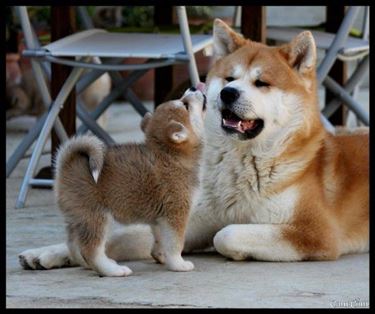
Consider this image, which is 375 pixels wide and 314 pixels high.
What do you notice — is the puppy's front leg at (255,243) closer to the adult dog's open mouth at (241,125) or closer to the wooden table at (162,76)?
the adult dog's open mouth at (241,125)

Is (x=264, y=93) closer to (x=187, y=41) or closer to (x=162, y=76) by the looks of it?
(x=187, y=41)

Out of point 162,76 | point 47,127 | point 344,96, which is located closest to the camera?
point 47,127

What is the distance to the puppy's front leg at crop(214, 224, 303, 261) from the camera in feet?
13.5

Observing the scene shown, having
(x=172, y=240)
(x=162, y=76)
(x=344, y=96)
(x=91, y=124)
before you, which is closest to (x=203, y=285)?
(x=172, y=240)

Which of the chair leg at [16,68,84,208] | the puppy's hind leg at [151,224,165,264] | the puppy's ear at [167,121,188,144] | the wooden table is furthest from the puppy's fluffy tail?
the wooden table

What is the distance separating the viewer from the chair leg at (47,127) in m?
5.55

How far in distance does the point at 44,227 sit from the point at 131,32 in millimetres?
1909

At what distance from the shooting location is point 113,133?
8422 mm

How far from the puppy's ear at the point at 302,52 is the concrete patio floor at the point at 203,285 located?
Answer: 82 cm

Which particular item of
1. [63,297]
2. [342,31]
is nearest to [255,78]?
[63,297]

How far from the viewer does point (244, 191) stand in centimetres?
433

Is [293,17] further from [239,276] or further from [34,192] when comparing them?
[239,276]

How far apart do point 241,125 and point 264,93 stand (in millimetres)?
164

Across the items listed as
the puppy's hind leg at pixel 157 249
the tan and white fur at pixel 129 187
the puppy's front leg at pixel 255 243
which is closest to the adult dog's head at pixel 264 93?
the tan and white fur at pixel 129 187
